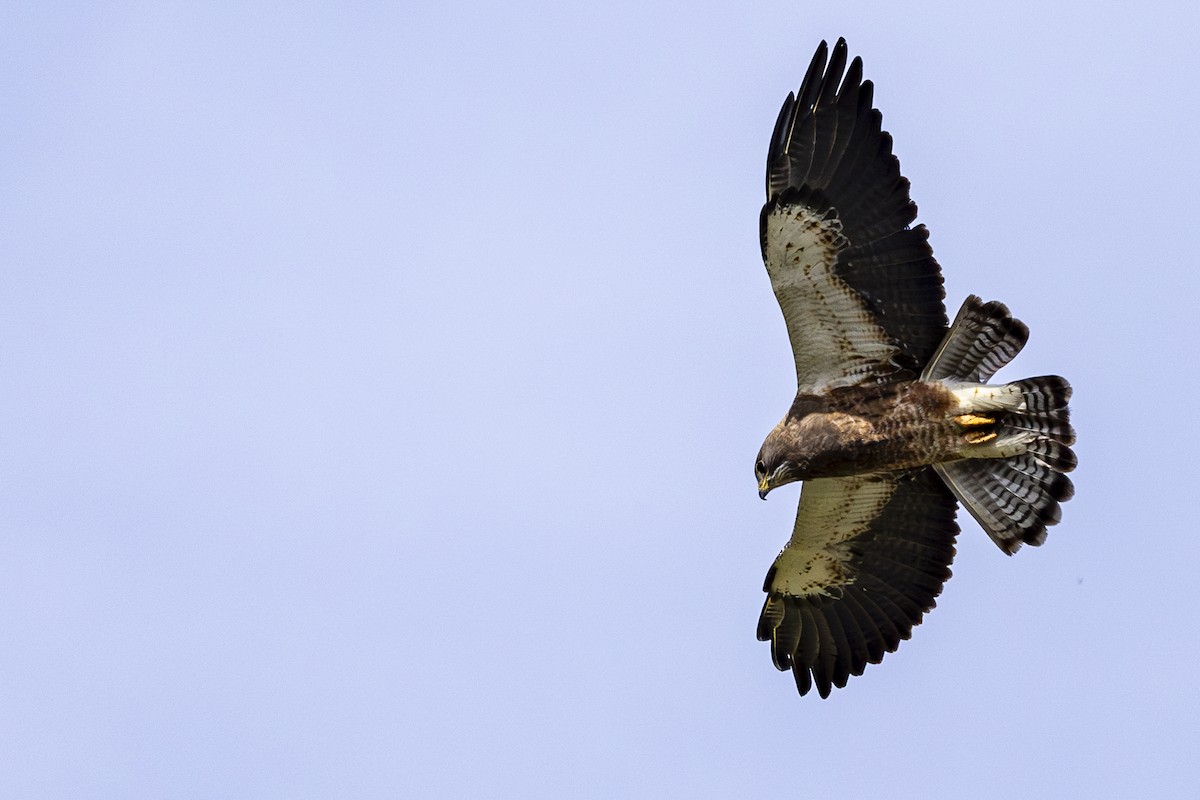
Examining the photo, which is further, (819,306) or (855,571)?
(855,571)

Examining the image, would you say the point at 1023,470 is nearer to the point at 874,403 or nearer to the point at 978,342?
the point at 978,342

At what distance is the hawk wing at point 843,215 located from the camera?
14.3 meters

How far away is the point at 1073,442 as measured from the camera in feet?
48.8

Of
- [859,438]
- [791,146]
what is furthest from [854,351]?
[791,146]

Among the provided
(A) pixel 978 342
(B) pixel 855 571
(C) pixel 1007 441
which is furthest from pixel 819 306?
(B) pixel 855 571

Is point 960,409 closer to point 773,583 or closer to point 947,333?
point 947,333

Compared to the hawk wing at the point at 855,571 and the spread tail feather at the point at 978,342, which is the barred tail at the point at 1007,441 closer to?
the spread tail feather at the point at 978,342

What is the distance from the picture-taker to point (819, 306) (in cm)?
1472

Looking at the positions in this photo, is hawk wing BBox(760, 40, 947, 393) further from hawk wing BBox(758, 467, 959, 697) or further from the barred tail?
hawk wing BBox(758, 467, 959, 697)

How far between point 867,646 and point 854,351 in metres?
2.67

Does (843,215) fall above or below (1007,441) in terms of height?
above

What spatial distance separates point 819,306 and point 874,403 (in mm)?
903

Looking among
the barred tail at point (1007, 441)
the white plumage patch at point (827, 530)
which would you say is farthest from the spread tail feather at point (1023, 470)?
the white plumage patch at point (827, 530)

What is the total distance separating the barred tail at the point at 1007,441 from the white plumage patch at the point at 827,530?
689 millimetres
